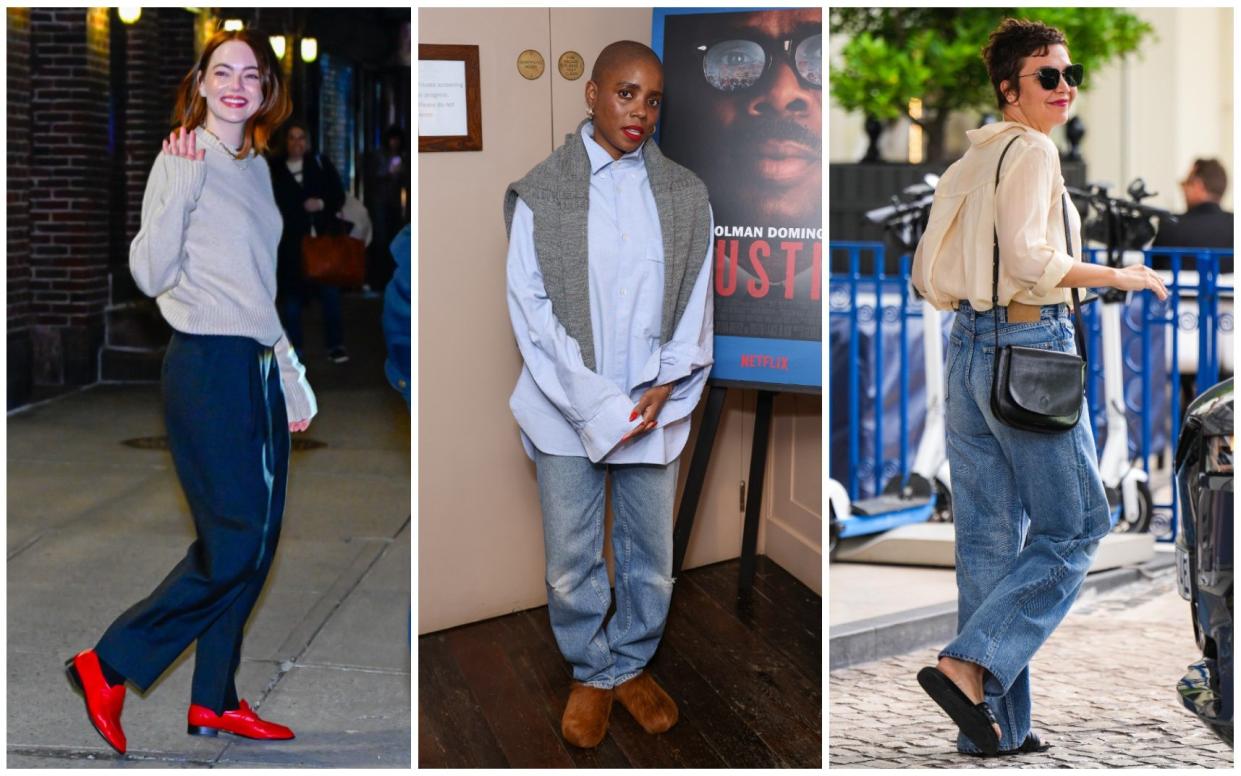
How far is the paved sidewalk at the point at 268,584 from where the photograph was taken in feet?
12.8

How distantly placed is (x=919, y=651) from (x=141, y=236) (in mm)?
2964

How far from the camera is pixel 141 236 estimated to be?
3.32 meters

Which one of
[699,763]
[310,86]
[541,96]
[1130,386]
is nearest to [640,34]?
[541,96]

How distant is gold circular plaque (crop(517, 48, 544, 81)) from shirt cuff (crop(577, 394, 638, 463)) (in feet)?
3.59

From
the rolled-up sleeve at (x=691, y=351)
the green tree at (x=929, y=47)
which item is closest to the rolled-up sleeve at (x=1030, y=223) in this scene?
the rolled-up sleeve at (x=691, y=351)

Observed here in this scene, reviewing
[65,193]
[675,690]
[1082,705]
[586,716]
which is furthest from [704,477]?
[65,193]

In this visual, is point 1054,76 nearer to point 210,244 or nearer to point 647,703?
point 647,703

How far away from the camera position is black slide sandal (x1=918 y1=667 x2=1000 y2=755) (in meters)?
3.54

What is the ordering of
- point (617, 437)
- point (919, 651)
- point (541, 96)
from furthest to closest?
point (919, 651) → point (541, 96) → point (617, 437)

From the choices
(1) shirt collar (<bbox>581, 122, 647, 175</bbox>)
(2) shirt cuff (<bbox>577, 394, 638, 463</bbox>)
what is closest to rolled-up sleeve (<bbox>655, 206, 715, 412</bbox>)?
(2) shirt cuff (<bbox>577, 394, 638, 463</bbox>)

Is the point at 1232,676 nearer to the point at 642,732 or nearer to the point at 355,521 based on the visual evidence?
the point at 642,732

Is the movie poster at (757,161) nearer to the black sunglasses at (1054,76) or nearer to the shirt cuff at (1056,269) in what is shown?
the black sunglasses at (1054,76)

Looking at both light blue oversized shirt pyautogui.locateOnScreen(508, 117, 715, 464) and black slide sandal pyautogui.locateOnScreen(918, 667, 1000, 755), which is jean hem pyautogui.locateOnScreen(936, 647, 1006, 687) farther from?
light blue oversized shirt pyautogui.locateOnScreen(508, 117, 715, 464)

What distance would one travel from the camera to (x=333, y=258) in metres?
4.23
